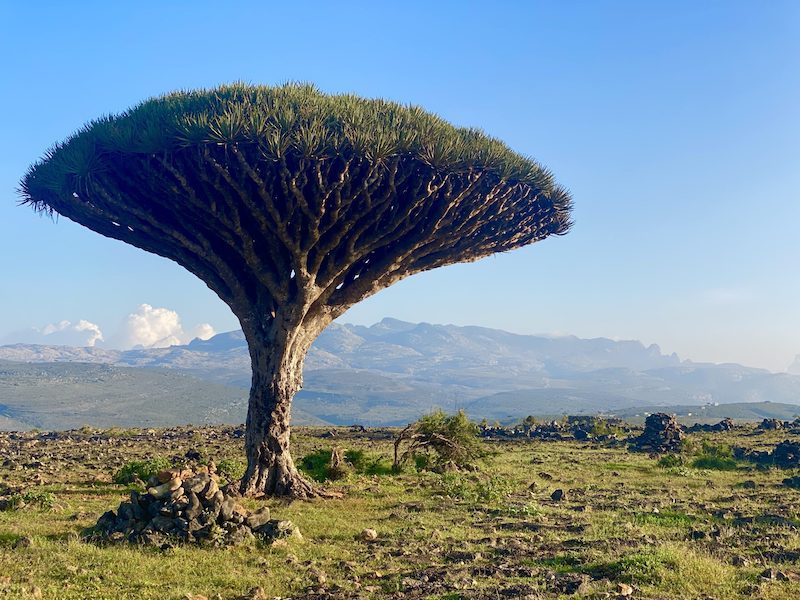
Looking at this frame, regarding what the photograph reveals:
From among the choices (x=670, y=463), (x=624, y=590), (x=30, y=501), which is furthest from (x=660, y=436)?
(x=30, y=501)

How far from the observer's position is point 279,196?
1419 centimetres

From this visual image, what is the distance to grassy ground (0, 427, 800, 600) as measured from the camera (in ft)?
25.5

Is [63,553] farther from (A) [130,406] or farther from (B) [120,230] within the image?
(A) [130,406]

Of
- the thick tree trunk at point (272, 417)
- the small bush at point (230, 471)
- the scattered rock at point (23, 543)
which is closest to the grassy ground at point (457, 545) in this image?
the scattered rock at point (23, 543)

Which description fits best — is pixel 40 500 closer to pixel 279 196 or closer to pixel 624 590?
pixel 279 196

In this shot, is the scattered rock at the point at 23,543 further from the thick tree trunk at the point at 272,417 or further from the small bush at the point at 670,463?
the small bush at the point at 670,463

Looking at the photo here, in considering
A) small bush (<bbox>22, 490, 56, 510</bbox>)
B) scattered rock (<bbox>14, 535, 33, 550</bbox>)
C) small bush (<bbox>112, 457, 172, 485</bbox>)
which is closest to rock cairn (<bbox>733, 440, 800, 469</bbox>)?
small bush (<bbox>112, 457, 172, 485</bbox>)

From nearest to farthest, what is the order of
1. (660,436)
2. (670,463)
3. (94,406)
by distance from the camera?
1. (670,463)
2. (660,436)
3. (94,406)

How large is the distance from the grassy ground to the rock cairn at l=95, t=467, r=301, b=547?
1.26 ft

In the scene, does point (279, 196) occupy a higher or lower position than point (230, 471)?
higher

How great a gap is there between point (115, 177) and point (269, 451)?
7.57 metres

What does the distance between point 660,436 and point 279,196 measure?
1018 inches

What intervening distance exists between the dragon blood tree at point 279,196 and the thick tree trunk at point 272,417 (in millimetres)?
30

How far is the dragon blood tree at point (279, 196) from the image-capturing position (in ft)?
44.4
